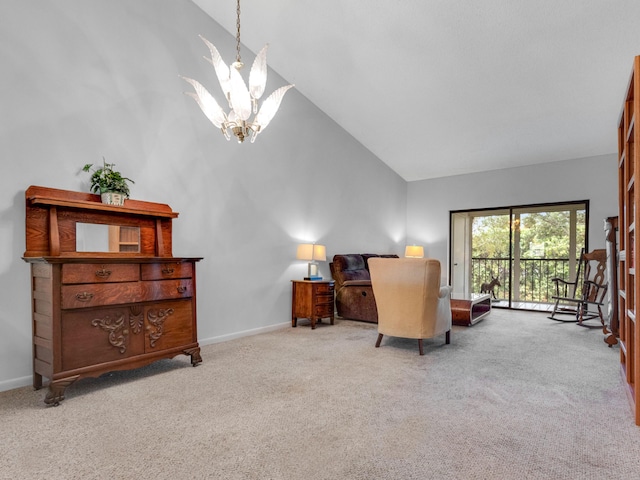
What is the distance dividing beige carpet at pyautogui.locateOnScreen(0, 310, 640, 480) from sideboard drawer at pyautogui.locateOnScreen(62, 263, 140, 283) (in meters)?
0.79

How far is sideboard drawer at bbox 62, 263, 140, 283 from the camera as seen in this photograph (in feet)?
7.80

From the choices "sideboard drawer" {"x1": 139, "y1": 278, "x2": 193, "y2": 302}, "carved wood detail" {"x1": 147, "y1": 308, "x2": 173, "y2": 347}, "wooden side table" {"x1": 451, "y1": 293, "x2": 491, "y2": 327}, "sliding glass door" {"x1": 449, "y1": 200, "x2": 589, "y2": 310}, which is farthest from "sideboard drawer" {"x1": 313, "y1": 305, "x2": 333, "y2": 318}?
"sliding glass door" {"x1": 449, "y1": 200, "x2": 589, "y2": 310}

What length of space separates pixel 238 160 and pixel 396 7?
234cm

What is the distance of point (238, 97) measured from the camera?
2623 mm

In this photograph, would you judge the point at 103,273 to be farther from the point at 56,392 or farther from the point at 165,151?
the point at 165,151

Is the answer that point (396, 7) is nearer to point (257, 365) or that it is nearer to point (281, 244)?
point (281, 244)

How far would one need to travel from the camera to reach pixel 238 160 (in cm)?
420

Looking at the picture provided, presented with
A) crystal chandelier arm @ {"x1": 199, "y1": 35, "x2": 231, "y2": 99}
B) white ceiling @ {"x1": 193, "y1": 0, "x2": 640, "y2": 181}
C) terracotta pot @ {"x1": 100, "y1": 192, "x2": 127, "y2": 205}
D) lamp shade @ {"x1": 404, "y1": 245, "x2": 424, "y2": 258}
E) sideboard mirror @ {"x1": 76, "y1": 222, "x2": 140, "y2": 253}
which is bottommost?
lamp shade @ {"x1": 404, "y1": 245, "x2": 424, "y2": 258}

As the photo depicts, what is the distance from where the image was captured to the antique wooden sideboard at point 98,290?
92.4 inches

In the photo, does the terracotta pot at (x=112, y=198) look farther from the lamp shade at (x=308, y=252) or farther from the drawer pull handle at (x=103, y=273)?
the lamp shade at (x=308, y=252)

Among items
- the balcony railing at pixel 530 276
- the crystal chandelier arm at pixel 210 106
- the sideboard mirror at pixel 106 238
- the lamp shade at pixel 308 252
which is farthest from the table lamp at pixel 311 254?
the balcony railing at pixel 530 276

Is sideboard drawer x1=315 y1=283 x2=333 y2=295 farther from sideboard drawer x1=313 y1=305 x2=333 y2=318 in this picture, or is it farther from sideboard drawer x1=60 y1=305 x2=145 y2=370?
sideboard drawer x1=60 y1=305 x2=145 y2=370

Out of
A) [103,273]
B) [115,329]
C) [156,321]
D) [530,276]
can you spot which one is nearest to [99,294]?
[103,273]

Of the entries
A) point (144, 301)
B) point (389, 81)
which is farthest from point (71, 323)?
point (389, 81)
